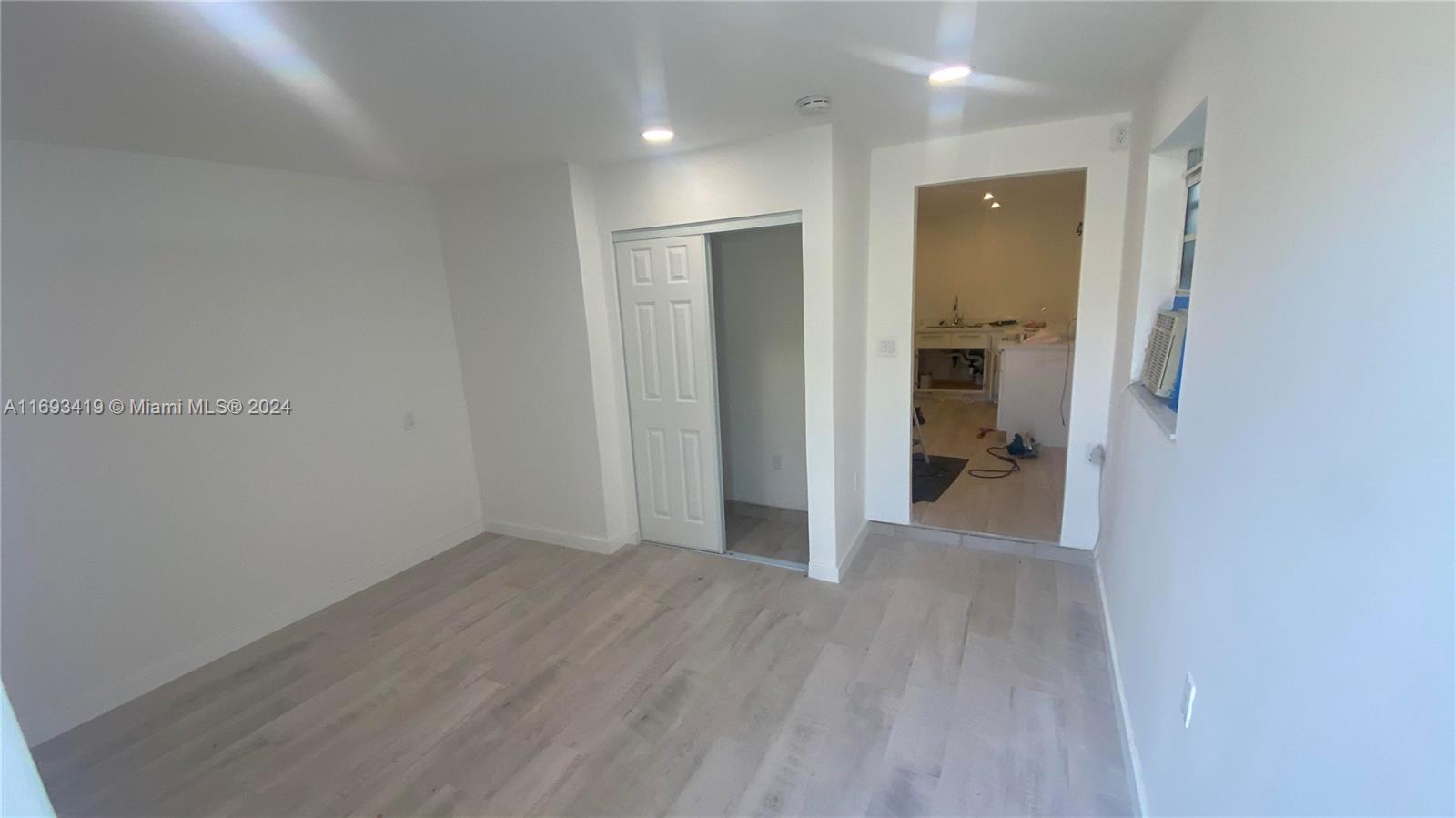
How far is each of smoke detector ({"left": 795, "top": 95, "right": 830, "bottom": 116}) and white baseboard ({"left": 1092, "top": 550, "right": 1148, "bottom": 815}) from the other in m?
2.48

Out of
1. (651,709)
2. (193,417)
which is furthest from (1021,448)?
(193,417)

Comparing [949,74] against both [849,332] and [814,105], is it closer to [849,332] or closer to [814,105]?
[814,105]

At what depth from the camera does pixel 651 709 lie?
2258 millimetres

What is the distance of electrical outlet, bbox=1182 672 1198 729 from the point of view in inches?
51.7

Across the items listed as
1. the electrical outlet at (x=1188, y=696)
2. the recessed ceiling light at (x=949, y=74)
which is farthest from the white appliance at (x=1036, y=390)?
the electrical outlet at (x=1188, y=696)

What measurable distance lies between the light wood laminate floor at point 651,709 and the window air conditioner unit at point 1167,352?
120 centimetres

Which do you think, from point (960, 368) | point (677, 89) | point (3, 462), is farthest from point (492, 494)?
point (960, 368)

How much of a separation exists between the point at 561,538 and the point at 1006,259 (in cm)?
616

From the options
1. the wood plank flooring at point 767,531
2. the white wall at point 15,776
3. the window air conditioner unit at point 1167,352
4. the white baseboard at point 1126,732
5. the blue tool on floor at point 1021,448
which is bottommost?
the wood plank flooring at point 767,531

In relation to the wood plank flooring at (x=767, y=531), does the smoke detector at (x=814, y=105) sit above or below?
above

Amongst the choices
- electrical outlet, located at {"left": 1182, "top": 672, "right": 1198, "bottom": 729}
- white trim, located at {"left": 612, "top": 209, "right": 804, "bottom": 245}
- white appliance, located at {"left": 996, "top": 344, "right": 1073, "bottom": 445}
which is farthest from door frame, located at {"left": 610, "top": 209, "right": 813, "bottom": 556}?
white appliance, located at {"left": 996, "top": 344, "right": 1073, "bottom": 445}

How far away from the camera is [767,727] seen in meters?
2.12

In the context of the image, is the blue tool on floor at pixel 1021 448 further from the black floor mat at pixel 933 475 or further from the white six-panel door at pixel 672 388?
the white six-panel door at pixel 672 388

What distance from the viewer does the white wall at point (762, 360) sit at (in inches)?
151
